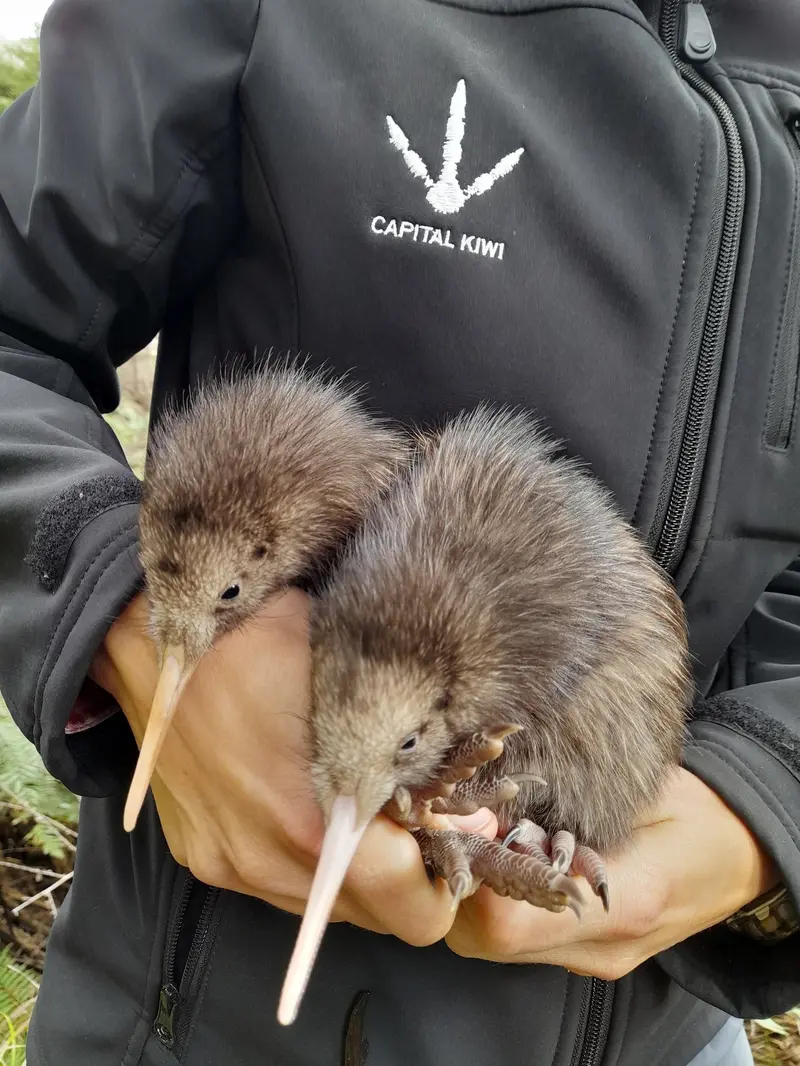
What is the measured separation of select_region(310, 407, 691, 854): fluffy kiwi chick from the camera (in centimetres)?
Answer: 86

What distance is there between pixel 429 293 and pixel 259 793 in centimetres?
68

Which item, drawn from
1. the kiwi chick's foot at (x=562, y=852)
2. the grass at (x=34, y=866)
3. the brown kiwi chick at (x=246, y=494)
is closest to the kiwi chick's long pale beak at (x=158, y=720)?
the brown kiwi chick at (x=246, y=494)

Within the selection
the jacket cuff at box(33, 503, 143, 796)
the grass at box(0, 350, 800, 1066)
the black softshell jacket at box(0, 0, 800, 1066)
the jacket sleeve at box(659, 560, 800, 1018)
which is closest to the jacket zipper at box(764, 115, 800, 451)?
the black softshell jacket at box(0, 0, 800, 1066)

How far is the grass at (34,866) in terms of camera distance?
1.91 metres

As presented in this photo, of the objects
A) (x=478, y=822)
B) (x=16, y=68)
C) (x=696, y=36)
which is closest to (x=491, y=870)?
(x=478, y=822)

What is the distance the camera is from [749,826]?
101cm

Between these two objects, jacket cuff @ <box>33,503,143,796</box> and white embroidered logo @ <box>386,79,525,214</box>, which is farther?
white embroidered logo @ <box>386,79,525,214</box>

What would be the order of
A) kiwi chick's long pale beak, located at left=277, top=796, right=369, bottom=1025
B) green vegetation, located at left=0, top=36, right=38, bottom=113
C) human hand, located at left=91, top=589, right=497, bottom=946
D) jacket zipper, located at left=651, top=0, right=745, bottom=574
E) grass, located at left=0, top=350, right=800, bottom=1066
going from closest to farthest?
kiwi chick's long pale beak, located at left=277, top=796, right=369, bottom=1025, human hand, located at left=91, top=589, right=497, bottom=946, jacket zipper, located at left=651, top=0, right=745, bottom=574, grass, located at left=0, top=350, right=800, bottom=1066, green vegetation, located at left=0, top=36, right=38, bottom=113

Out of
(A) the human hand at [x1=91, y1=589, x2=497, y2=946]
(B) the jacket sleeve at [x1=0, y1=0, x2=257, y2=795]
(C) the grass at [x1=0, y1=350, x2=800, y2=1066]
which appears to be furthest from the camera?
(C) the grass at [x1=0, y1=350, x2=800, y2=1066]

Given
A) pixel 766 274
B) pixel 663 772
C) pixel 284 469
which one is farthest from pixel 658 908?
pixel 766 274

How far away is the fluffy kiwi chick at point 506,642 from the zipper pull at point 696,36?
0.60m

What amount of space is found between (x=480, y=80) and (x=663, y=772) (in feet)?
3.20

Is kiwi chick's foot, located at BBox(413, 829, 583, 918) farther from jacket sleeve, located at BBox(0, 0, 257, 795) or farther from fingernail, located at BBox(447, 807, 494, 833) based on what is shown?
jacket sleeve, located at BBox(0, 0, 257, 795)

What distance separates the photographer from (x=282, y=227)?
106cm
